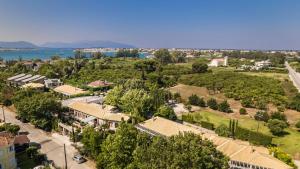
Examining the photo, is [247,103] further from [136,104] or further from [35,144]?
[35,144]

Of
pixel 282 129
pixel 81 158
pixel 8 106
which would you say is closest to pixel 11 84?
pixel 8 106

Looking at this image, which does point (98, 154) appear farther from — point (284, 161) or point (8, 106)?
point (8, 106)

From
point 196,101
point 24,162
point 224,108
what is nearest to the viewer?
point 24,162

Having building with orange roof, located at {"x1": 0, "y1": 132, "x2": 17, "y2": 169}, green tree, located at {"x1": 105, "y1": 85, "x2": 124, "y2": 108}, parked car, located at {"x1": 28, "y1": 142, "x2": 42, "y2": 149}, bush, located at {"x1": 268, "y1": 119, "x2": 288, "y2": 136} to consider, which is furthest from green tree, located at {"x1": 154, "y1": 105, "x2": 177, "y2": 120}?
building with orange roof, located at {"x1": 0, "y1": 132, "x2": 17, "y2": 169}

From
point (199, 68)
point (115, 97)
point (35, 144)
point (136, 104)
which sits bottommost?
point (35, 144)

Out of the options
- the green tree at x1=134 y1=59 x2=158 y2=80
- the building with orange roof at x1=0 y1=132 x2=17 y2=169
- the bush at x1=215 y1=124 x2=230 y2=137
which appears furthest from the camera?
the green tree at x1=134 y1=59 x2=158 y2=80

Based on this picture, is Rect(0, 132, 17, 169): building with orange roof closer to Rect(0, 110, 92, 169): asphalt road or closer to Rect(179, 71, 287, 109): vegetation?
Rect(0, 110, 92, 169): asphalt road

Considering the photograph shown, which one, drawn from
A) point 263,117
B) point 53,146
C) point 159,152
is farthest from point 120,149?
point 263,117
